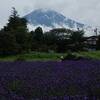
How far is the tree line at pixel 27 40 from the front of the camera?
2537 inches

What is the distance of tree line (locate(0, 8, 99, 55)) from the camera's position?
64.4m

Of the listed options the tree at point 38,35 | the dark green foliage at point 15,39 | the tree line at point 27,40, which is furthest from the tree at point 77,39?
the dark green foliage at point 15,39

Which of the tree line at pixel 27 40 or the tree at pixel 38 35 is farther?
the tree at pixel 38 35

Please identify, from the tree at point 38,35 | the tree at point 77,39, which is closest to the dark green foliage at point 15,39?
the tree at point 38,35

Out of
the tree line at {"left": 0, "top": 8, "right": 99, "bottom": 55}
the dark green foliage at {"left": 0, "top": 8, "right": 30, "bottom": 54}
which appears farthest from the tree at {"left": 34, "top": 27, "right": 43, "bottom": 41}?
the dark green foliage at {"left": 0, "top": 8, "right": 30, "bottom": 54}

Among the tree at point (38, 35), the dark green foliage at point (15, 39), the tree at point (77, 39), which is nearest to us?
the dark green foliage at point (15, 39)

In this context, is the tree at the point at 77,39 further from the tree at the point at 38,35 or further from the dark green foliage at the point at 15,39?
the dark green foliage at the point at 15,39

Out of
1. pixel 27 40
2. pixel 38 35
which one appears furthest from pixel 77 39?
pixel 27 40

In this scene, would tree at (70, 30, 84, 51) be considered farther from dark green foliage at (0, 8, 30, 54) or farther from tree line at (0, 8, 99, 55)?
dark green foliage at (0, 8, 30, 54)

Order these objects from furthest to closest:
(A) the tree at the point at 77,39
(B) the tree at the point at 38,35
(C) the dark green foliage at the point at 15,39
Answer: (B) the tree at the point at 38,35 → (A) the tree at the point at 77,39 → (C) the dark green foliage at the point at 15,39

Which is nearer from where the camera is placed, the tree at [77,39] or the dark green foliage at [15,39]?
the dark green foliage at [15,39]

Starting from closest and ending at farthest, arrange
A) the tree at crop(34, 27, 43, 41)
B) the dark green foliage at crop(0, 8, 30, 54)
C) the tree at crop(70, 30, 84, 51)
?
the dark green foliage at crop(0, 8, 30, 54)
the tree at crop(70, 30, 84, 51)
the tree at crop(34, 27, 43, 41)

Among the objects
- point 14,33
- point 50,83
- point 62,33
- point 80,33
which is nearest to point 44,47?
point 14,33

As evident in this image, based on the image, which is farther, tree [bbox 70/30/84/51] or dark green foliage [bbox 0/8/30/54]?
tree [bbox 70/30/84/51]
